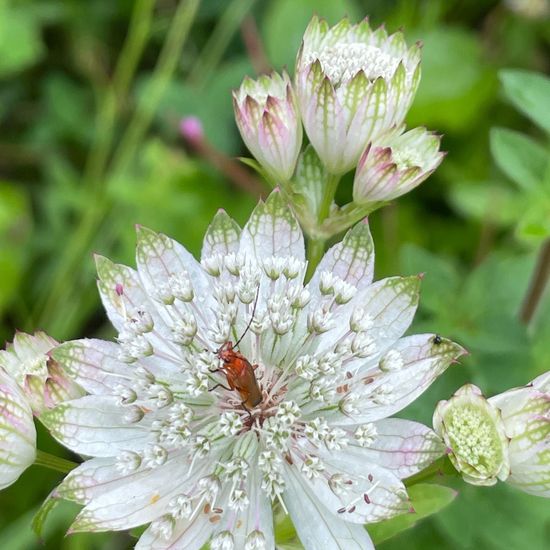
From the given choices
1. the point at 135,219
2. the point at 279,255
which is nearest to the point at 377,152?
the point at 279,255

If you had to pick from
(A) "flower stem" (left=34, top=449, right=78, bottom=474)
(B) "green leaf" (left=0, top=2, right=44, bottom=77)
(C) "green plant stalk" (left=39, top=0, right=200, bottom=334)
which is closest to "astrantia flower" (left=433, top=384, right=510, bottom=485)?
(A) "flower stem" (left=34, top=449, right=78, bottom=474)

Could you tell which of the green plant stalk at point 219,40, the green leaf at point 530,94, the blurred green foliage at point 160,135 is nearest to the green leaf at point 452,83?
the blurred green foliage at point 160,135

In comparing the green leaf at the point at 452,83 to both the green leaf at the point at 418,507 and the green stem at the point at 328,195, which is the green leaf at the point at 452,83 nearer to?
the green stem at the point at 328,195

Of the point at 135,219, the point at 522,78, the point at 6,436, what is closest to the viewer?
the point at 6,436

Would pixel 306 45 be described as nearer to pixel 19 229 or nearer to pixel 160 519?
pixel 160 519

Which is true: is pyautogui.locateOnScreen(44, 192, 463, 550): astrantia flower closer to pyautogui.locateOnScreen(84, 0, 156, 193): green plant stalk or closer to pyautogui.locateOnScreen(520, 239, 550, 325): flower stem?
pyautogui.locateOnScreen(520, 239, 550, 325): flower stem
